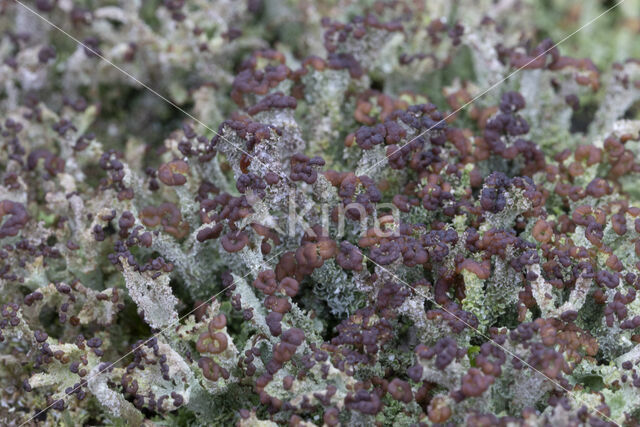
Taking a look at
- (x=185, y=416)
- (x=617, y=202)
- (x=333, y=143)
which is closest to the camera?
(x=185, y=416)

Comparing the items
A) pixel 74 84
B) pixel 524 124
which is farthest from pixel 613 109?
pixel 74 84

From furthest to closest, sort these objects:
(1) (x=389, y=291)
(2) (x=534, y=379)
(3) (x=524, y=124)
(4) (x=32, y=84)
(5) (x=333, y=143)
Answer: (4) (x=32, y=84), (5) (x=333, y=143), (3) (x=524, y=124), (1) (x=389, y=291), (2) (x=534, y=379)

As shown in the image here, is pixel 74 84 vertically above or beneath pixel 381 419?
above

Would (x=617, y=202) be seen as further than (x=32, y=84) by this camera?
No

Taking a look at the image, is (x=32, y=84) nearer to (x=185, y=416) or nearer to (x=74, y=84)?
(x=74, y=84)

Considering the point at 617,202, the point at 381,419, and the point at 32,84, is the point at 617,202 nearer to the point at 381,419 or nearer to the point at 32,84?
the point at 381,419

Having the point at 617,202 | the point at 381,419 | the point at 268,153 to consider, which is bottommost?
the point at 381,419
